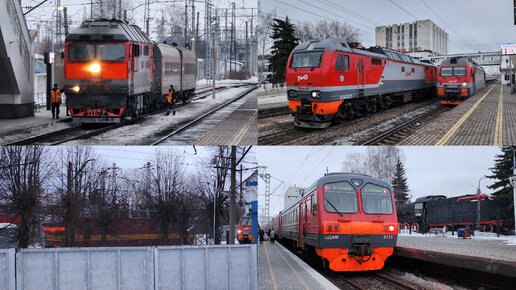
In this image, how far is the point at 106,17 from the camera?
1273 cm

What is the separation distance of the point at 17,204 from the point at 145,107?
8.62 meters

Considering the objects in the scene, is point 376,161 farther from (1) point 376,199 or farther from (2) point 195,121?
(2) point 195,121

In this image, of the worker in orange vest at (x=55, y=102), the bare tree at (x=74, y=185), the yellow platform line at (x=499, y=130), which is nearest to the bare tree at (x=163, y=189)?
the bare tree at (x=74, y=185)

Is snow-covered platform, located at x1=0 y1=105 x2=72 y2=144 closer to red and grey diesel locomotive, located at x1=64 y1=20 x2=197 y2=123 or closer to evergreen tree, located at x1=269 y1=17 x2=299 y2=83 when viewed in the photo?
red and grey diesel locomotive, located at x1=64 y1=20 x2=197 y2=123

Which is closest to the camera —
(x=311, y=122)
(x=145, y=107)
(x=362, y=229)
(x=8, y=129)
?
(x=362, y=229)

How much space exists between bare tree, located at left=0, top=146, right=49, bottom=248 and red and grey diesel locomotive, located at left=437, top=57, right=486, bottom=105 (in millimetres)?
15908

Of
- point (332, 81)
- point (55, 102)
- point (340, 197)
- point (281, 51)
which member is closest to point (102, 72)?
point (55, 102)

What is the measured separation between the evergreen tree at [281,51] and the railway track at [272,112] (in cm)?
63

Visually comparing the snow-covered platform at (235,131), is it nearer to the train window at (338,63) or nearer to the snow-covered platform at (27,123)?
the train window at (338,63)

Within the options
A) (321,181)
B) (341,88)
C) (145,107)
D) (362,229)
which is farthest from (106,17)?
(362,229)

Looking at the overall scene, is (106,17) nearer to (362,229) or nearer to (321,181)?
(321,181)

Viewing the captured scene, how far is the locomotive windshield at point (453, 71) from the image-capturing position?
660 inches

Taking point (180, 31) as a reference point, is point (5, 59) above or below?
below

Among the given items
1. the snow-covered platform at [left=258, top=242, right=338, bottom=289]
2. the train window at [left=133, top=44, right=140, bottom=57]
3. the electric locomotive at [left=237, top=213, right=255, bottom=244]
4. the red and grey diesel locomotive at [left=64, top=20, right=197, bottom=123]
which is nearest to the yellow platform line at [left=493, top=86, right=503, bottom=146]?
the snow-covered platform at [left=258, top=242, right=338, bottom=289]
